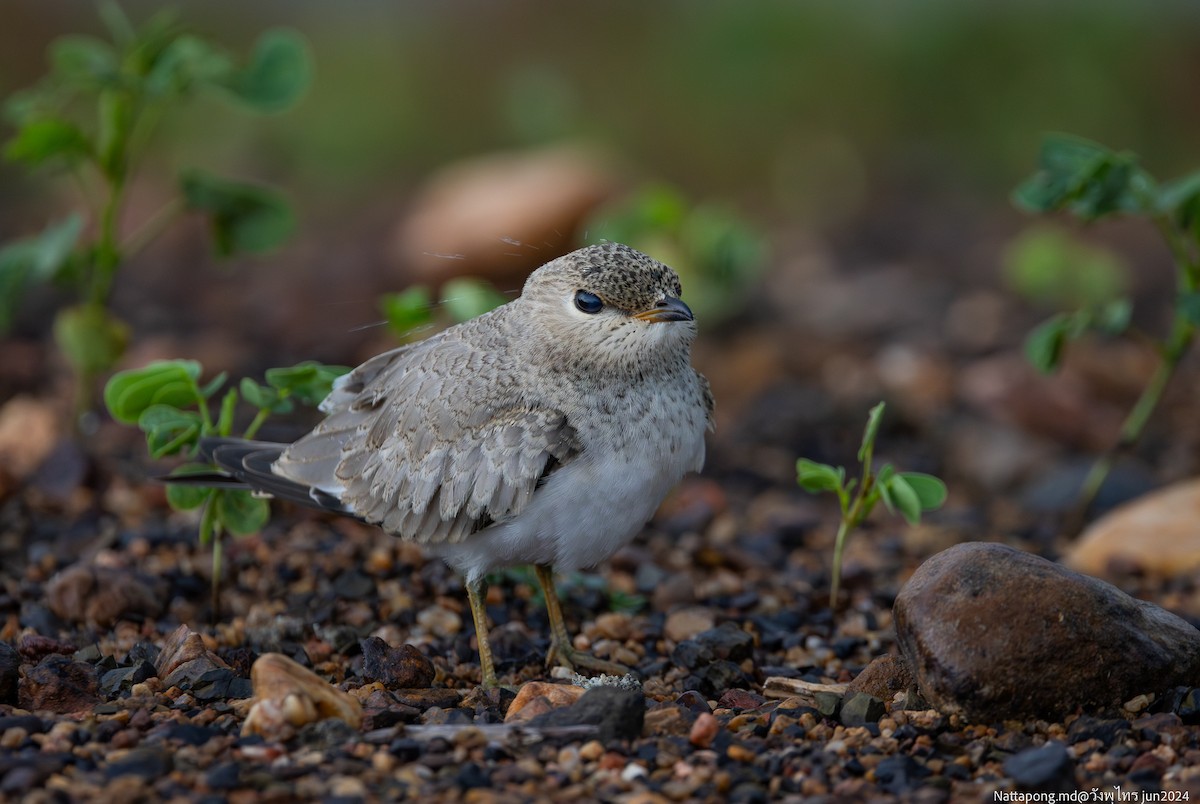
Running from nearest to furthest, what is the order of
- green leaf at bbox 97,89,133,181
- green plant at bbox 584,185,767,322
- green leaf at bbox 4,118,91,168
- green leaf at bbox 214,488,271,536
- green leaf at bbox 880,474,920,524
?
green leaf at bbox 880,474,920,524, green leaf at bbox 214,488,271,536, green leaf at bbox 4,118,91,168, green leaf at bbox 97,89,133,181, green plant at bbox 584,185,767,322

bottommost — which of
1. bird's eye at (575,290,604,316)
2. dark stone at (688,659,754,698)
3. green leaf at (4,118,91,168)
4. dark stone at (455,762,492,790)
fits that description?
dark stone at (688,659,754,698)

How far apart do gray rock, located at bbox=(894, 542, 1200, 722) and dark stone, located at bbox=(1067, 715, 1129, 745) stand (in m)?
0.08

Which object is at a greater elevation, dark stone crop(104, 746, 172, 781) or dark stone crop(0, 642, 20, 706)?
dark stone crop(0, 642, 20, 706)

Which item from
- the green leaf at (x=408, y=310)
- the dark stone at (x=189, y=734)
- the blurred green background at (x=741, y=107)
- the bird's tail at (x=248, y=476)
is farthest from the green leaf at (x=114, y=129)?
the blurred green background at (x=741, y=107)

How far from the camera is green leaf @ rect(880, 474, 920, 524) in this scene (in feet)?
13.9

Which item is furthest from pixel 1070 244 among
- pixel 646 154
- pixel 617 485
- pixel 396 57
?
pixel 396 57

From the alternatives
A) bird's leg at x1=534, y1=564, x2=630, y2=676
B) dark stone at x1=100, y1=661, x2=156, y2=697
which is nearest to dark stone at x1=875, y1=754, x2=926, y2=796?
bird's leg at x1=534, y1=564, x2=630, y2=676

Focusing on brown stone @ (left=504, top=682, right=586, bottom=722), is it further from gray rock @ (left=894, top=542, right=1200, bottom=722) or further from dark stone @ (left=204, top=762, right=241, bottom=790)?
gray rock @ (left=894, top=542, right=1200, bottom=722)

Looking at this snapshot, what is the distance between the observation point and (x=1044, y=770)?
3.30 metres

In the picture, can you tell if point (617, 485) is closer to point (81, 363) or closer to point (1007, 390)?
point (81, 363)

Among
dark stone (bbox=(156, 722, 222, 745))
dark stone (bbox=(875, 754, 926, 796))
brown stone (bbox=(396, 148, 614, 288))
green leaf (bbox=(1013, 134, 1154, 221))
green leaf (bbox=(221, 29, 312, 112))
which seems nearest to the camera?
dark stone (bbox=(875, 754, 926, 796))

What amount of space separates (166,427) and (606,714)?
6.06ft

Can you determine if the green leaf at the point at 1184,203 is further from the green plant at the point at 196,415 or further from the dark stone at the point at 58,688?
the dark stone at the point at 58,688

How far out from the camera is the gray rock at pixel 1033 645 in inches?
146
